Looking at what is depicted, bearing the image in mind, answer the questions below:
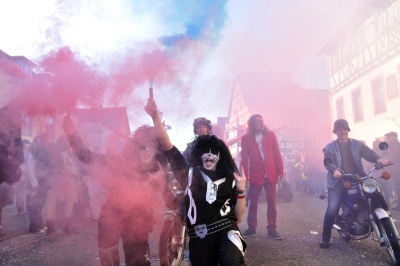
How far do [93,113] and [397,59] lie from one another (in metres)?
14.3

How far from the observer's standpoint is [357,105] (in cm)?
1827

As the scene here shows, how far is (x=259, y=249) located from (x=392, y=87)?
43.7 ft

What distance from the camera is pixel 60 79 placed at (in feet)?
12.8

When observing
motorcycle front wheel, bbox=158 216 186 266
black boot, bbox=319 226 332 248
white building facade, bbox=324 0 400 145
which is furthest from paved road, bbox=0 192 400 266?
white building facade, bbox=324 0 400 145

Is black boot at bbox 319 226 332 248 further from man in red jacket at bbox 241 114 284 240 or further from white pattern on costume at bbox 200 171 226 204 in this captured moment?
white pattern on costume at bbox 200 171 226 204

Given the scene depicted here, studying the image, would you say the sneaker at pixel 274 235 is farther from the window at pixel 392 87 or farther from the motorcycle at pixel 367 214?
the window at pixel 392 87

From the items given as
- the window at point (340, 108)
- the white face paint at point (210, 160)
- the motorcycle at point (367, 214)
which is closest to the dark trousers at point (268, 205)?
the motorcycle at point (367, 214)

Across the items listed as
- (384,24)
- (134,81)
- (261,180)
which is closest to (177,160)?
(134,81)

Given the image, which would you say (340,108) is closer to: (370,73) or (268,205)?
(370,73)

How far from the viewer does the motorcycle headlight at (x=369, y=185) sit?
4324 mm

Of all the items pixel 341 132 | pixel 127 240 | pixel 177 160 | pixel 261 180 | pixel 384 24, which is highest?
pixel 384 24

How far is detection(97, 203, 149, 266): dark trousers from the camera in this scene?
3077 mm

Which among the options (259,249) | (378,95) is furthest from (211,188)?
(378,95)

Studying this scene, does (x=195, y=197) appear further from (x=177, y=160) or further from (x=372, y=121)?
(x=372, y=121)
